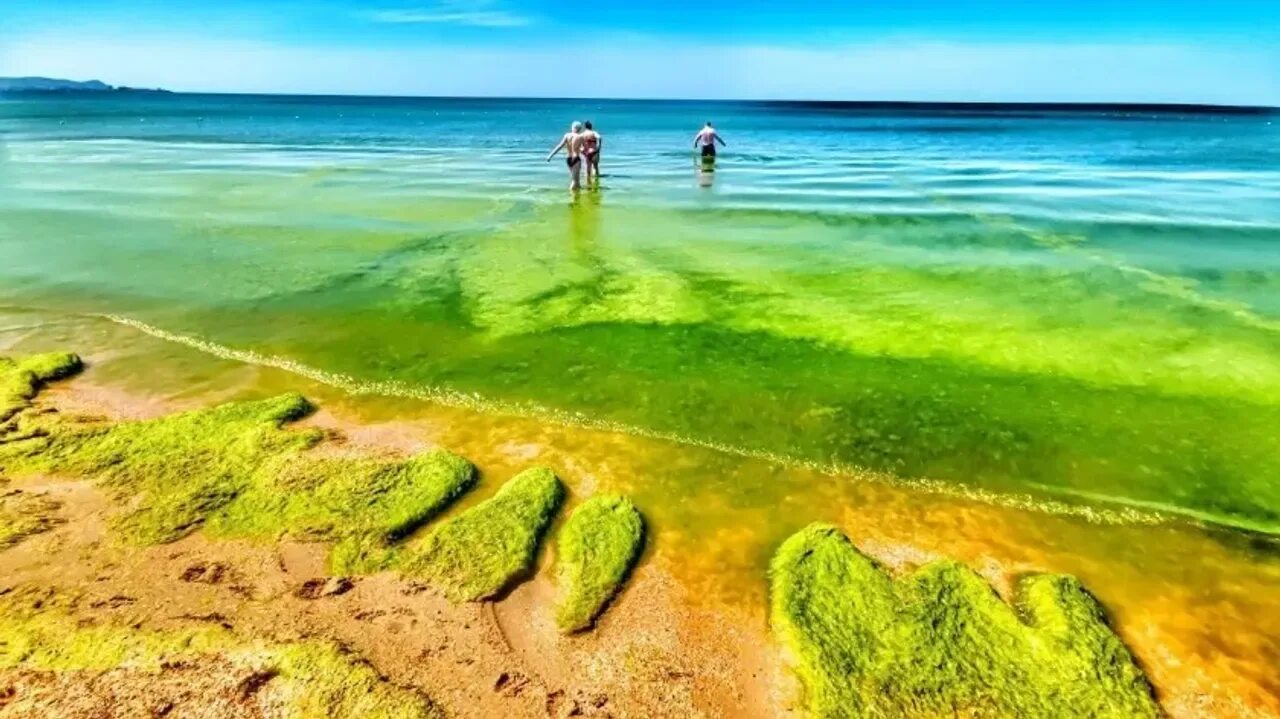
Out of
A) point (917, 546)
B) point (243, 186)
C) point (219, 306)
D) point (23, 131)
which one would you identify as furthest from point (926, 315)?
point (23, 131)

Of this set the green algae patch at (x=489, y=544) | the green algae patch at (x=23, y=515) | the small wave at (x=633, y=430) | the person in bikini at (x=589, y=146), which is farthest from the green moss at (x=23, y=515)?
the person in bikini at (x=589, y=146)

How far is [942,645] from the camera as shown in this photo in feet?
14.4

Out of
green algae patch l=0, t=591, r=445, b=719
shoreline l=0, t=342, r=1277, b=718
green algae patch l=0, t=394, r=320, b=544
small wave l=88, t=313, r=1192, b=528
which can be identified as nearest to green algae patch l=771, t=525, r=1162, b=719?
shoreline l=0, t=342, r=1277, b=718

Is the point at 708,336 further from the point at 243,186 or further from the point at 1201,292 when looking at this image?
the point at 243,186

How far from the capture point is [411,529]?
5.41 metres

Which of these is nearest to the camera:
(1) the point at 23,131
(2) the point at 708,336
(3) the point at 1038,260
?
(2) the point at 708,336

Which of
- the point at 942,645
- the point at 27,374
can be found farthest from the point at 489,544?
the point at 27,374

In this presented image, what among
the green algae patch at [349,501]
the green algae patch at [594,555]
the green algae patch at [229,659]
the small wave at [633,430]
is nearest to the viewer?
the green algae patch at [229,659]

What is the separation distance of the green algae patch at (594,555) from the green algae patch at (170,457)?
2.78m

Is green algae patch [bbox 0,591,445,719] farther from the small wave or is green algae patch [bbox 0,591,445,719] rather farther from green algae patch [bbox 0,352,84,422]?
green algae patch [bbox 0,352,84,422]

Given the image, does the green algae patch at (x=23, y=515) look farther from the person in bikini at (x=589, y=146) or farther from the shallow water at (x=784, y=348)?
the person in bikini at (x=589, y=146)

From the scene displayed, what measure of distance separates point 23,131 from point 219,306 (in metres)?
62.8

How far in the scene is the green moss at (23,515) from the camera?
5.09 m

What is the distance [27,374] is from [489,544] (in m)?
6.20
